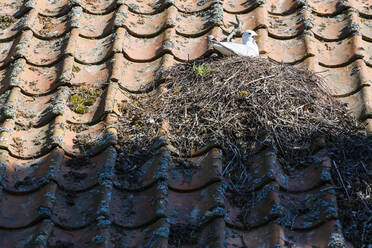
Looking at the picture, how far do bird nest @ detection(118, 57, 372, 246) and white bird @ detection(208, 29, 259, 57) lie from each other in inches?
3.7

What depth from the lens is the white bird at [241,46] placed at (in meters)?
5.36

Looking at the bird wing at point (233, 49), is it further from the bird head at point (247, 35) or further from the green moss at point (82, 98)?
the green moss at point (82, 98)

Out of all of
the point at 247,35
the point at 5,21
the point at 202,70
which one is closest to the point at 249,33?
the point at 247,35

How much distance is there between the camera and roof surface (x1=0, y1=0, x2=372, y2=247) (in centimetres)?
386

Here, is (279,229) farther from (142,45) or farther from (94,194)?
(142,45)

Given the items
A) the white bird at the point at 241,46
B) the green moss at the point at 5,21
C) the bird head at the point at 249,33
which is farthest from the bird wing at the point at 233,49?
the green moss at the point at 5,21

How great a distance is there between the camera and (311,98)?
4.96 m

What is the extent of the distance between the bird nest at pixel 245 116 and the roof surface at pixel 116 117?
109 mm

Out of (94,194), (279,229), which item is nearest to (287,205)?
(279,229)

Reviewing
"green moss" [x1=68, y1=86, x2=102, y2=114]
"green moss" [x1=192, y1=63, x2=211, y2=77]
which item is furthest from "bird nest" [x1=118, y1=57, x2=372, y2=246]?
"green moss" [x1=68, y1=86, x2=102, y2=114]

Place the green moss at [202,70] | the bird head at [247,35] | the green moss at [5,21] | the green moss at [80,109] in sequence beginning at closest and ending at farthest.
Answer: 1. the green moss at [80,109]
2. the green moss at [202,70]
3. the bird head at [247,35]
4. the green moss at [5,21]

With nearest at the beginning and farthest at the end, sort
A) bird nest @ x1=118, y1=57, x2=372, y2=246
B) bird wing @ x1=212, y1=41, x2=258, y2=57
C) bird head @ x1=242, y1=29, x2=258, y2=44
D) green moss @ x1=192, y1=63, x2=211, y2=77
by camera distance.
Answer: bird nest @ x1=118, y1=57, x2=372, y2=246, green moss @ x1=192, y1=63, x2=211, y2=77, bird wing @ x1=212, y1=41, x2=258, y2=57, bird head @ x1=242, y1=29, x2=258, y2=44

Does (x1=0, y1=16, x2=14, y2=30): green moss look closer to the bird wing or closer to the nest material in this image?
the nest material

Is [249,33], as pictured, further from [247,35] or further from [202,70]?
[202,70]
